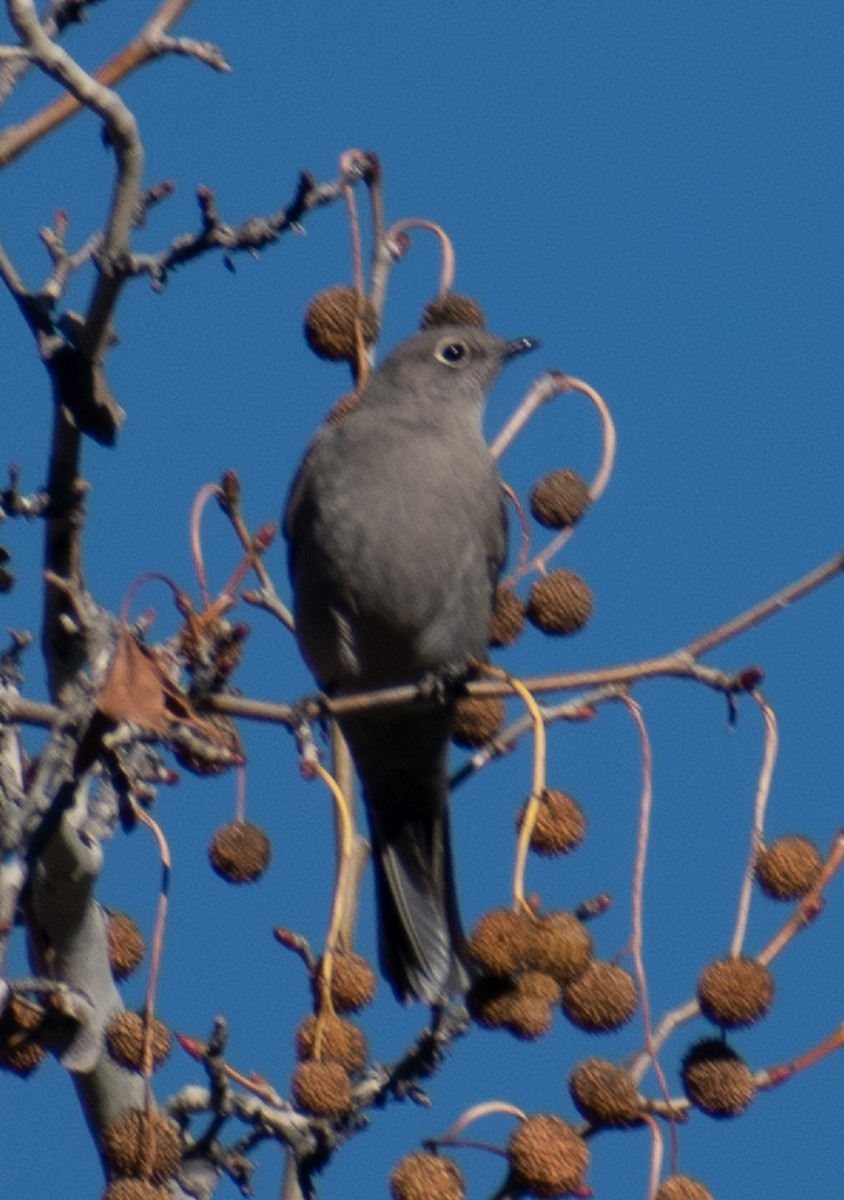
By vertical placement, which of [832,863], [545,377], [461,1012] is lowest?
[461,1012]

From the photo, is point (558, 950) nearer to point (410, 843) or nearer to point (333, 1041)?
point (333, 1041)

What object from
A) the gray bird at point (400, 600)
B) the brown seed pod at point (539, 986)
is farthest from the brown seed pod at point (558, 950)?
the gray bird at point (400, 600)

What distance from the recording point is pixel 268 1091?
437cm

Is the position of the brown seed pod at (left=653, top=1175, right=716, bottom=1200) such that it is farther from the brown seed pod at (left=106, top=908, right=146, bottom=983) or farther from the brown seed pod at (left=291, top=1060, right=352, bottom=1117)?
the brown seed pod at (left=106, top=908, right=146, bottom=983)

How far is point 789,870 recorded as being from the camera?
4348 mm

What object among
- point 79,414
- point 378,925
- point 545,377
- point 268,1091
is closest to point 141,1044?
point 268,1091

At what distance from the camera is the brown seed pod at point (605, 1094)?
13.6 feet

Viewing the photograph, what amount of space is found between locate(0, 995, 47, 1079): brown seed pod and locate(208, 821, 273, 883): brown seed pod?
1.65ft

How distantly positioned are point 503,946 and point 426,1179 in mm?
481

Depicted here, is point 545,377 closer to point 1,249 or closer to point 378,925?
point 1,249

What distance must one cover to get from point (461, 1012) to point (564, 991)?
62cm

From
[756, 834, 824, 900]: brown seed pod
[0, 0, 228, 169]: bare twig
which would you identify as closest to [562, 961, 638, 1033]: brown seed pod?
[756, 834, 824, 900]: brown seed pod

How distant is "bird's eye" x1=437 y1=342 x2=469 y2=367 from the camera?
7.77 m

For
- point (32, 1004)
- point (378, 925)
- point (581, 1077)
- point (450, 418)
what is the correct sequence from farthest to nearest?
1. point (450, 418)
2. point (378, 925)
3. point (32, 1004)
4. point (581, 1077)
